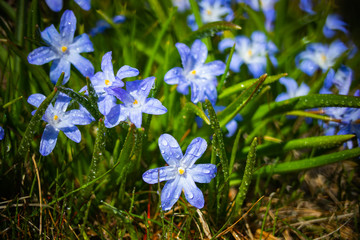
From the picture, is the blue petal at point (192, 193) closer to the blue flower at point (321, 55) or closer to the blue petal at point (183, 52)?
the blue petal at point (183, 52)

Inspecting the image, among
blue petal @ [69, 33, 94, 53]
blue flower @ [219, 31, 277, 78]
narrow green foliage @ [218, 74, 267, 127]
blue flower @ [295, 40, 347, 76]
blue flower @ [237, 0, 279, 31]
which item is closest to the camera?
narrow green foliage @ [218, 74, 267, 127]

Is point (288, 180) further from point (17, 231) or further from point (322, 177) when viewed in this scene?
point (17, 231)

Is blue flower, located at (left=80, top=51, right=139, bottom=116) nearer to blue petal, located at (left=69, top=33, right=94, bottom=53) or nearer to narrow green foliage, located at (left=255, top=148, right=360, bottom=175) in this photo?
blue petal, located at (left=69, top=33, right=94, bottom=53)

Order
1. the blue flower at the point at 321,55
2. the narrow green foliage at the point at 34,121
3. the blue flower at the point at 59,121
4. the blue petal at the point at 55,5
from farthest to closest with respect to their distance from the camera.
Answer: the blue flower at the point at 321,55
the blue petal at the point at 55,5
the blue flower at the point at 59,121
the narrow green foliage at the point at 34,121

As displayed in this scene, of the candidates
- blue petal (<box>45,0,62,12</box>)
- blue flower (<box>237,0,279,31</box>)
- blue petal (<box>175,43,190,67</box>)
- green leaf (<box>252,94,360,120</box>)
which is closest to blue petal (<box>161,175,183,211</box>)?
blue petal (<box>175,43,190,67</box>)

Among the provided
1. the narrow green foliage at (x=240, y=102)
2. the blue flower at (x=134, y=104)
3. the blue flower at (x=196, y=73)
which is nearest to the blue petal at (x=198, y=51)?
the blue flower at (x=196, y=73)

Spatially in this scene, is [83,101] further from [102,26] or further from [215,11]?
[215,11]

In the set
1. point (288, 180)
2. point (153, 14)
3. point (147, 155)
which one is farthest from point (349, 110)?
point (153, 14)

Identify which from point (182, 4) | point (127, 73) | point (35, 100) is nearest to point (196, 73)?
point (127, 73)
